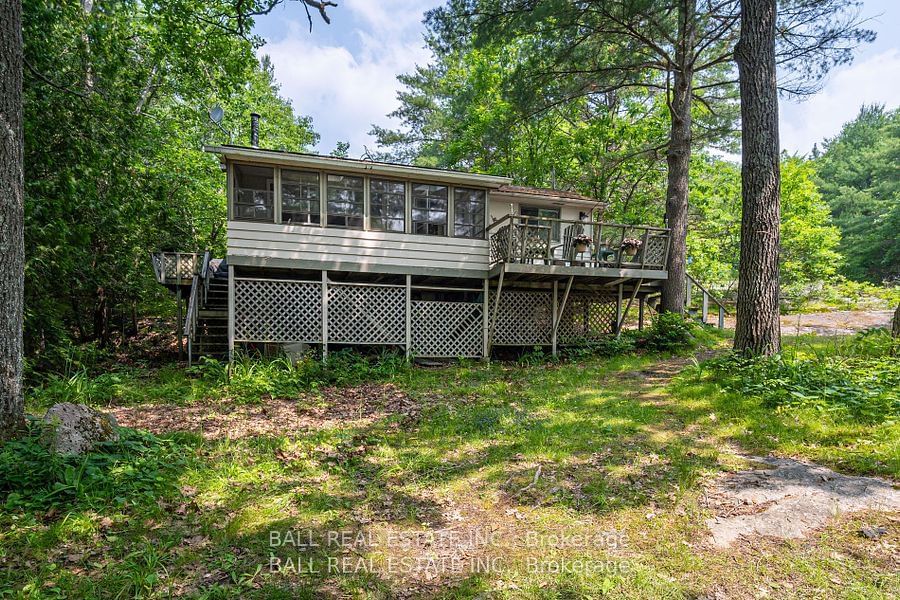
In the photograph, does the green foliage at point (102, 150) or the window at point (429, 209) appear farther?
the window at point (429, 209)

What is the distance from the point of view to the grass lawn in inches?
101

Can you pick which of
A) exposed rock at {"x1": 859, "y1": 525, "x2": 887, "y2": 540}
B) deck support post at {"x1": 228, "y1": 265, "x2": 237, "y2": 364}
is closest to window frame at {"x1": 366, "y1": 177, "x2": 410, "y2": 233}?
deck support post at {"x1": 228, "y1": 265, "x2": 237, "y2": 364}

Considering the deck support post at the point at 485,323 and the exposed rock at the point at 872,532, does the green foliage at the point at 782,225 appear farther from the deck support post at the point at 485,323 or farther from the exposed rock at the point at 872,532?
the exposed rock at the point at 872,532

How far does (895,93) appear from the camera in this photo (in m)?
16.7

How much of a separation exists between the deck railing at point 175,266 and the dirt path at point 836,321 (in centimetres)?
1573

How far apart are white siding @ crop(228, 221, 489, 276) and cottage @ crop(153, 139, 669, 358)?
0.08 feet

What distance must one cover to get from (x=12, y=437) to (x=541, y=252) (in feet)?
30.3

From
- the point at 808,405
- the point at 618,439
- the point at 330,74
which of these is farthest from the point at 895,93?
the point at 330,74

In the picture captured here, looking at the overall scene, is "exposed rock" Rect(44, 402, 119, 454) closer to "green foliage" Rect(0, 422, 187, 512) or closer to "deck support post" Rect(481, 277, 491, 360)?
"green foliage" Rect(0, 422, 187, 512)

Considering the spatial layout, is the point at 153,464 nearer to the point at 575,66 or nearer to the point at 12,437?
the point at 12,437

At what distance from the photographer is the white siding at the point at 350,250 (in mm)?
9320

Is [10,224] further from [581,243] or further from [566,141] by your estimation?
[566,141]

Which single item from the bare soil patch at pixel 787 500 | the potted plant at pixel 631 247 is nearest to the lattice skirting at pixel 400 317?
the potted plant at pixel 631 247

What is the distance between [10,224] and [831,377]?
9288 millimetres
